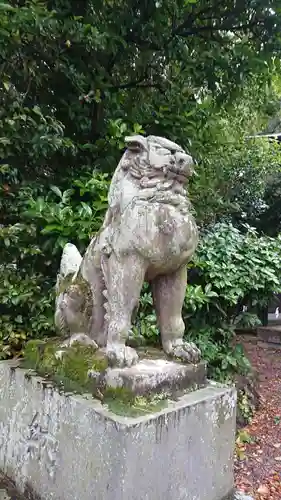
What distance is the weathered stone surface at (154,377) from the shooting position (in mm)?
1598

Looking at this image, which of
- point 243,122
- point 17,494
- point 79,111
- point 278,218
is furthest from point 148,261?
point 278,218

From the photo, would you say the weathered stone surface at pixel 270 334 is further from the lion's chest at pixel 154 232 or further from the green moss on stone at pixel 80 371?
the lion's chest at pixel 154 232

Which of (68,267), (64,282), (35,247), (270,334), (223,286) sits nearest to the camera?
(64,282)

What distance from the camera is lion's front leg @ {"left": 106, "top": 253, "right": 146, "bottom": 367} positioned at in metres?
1.68

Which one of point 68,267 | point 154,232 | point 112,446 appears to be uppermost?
point 154,232

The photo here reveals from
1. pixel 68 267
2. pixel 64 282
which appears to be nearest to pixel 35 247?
pixel 68 267

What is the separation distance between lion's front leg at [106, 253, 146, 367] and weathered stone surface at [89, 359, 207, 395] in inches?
2.2

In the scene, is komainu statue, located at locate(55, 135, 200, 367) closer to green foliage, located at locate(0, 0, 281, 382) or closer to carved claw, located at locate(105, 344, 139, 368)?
carved claw, located at locate(105, 344, 139, 368)

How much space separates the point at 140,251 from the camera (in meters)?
1.66

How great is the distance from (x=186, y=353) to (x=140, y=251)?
1.61 feet

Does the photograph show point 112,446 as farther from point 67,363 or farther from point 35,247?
point 35,247

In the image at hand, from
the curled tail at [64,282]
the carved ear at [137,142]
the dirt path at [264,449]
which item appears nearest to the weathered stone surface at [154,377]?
the curled tail at [64,282]

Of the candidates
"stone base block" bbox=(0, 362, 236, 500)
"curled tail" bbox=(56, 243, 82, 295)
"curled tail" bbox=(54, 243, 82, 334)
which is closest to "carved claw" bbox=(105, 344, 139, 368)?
"stone base block" bbox=(0, 362, 236, 500)

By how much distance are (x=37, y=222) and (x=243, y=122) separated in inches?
157
